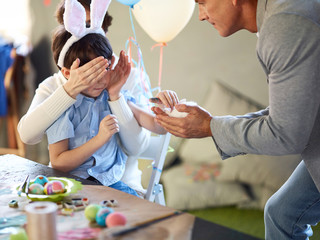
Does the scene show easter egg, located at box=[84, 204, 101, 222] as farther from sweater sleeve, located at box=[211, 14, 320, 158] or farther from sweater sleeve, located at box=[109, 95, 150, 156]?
sweater sleeve, located at box=[109, 95, 150, 156]

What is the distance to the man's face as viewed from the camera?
1.17 m

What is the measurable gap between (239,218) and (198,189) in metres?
0.38

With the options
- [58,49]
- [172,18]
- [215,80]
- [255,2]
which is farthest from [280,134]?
[215,80]

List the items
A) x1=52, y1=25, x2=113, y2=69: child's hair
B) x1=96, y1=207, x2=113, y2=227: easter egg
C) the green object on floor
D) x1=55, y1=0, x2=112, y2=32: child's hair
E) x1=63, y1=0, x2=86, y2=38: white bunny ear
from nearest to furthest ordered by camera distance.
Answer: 1. x1=96, y1=207, x2=113, y2=227: easter egg
2. x1=63, y1=0, x2=86, y2=38: white bunny ear
3. x1=52, y1=25, x2=113, y2=69: child's hair
4. x1=55, y1=0, x2=112, y2=32: child's hair
5. the green object on floor

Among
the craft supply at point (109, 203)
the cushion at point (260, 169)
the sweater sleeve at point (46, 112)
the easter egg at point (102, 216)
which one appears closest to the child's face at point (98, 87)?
the sweater sleeve at point (46, 112)

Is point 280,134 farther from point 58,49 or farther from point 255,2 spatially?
point 58,49

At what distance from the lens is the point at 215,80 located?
2.94 m

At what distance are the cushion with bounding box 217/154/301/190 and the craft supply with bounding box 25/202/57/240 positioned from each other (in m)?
2.14

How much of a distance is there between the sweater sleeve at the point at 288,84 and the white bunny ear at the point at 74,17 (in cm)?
66

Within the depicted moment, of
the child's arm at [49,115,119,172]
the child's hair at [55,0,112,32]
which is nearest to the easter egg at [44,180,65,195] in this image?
the child's arm at [49,115,119,172]

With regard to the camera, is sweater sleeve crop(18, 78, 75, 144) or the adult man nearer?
the adult man

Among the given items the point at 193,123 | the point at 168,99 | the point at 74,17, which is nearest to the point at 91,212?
the point at 193,123

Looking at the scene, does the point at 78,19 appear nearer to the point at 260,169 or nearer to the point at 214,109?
the point at 214,109

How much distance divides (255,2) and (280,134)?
38 centimetres
